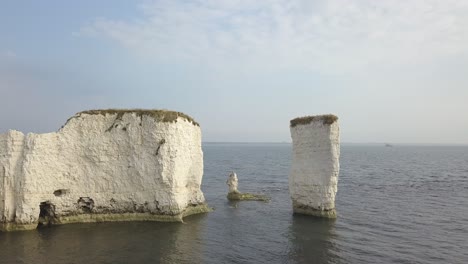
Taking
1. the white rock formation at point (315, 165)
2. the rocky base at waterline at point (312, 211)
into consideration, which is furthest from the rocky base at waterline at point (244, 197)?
the white rock formation at point (315, 165)

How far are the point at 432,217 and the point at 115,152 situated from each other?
1016 inches

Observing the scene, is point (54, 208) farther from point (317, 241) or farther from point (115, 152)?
point (317, 241)

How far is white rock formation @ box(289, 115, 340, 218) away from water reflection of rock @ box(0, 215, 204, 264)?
30.0 ft

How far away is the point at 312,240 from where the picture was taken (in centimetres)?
2316

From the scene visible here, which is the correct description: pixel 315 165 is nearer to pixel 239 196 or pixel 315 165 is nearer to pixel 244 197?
pixel 244 197

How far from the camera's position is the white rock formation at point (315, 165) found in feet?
93.2

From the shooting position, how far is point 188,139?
29828mm

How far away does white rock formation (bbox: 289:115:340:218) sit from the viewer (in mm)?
28422

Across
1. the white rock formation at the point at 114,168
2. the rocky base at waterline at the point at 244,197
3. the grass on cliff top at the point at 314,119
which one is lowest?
the rocky base at waterline at the point at 244,197

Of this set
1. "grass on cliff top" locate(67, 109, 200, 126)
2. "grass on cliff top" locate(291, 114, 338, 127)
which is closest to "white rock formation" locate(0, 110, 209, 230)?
"grass on cliff top" locate(67, 109, 200, 126)

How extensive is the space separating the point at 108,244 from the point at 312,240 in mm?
12603

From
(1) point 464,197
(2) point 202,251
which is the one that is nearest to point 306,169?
(2) point 202,251

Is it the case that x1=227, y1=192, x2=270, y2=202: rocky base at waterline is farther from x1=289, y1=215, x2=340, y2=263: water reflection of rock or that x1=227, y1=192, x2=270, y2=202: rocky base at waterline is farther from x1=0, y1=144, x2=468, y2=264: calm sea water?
x1=289, y1=215, x2=340, y2=263: water reflection of rock

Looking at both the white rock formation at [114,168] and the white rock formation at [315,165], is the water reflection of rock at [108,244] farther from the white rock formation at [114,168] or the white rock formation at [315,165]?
the white rock formation at [315,165]
